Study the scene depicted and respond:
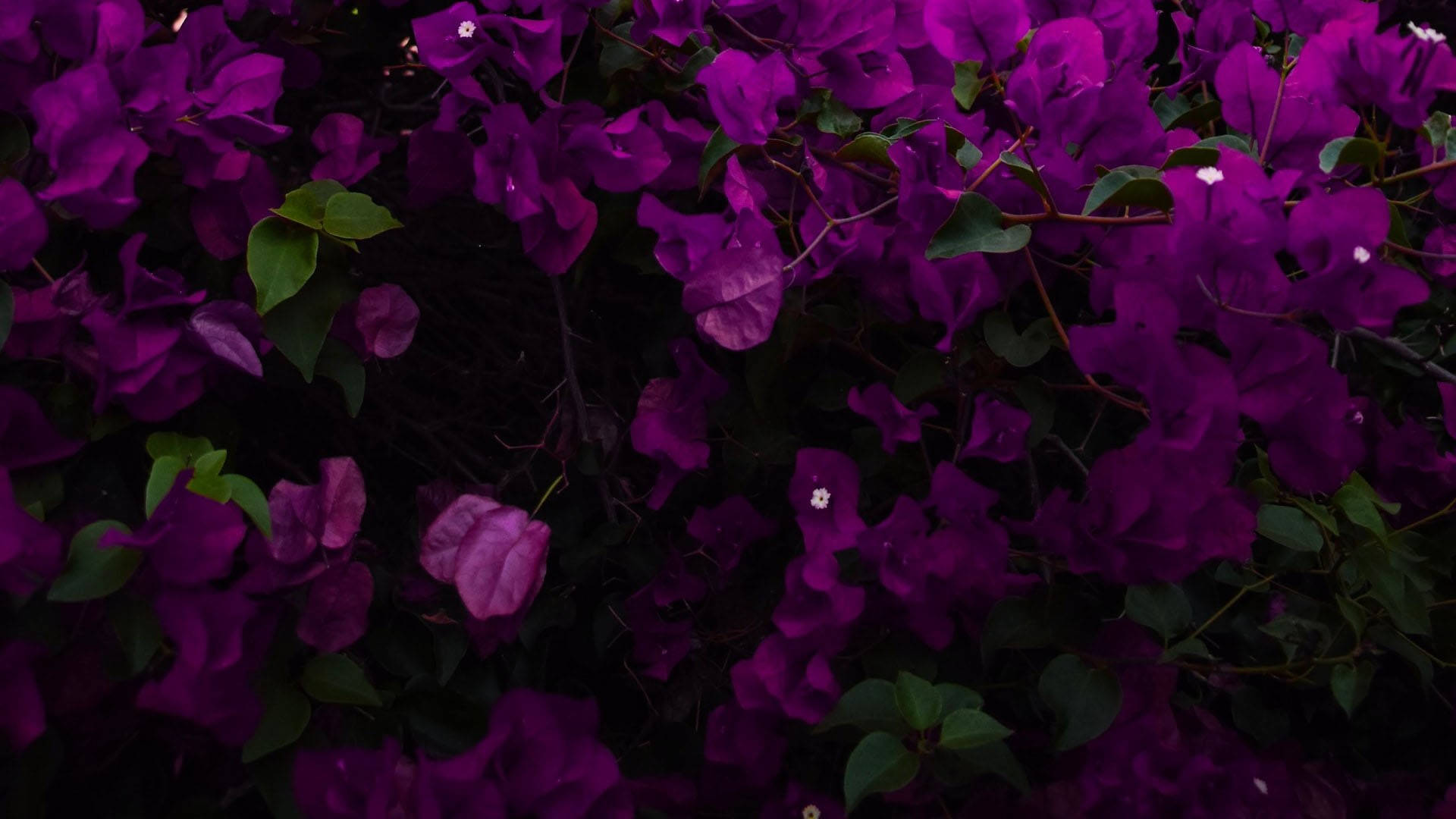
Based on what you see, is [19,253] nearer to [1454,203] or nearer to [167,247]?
[167,247]

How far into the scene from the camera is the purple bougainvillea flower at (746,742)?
3.00ft

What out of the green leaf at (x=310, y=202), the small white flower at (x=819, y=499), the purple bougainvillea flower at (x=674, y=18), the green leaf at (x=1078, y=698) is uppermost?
the purple bougainvillea flower at (x=674, y=18)

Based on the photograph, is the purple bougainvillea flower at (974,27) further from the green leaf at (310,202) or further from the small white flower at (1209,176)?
the green leaf at (310,202)

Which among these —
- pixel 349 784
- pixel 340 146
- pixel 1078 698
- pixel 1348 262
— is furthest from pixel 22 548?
pixel 1348 262

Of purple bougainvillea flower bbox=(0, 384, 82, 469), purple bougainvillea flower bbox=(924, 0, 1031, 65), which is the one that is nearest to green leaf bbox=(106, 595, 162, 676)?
purple bougainvillea flower bbox=(0, 384, 82, 469)

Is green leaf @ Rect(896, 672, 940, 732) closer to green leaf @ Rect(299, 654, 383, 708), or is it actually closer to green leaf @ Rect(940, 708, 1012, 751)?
green leaf @ Rect(940, 708, 1012, 751)

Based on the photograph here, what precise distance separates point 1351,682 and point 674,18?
2.36 ft

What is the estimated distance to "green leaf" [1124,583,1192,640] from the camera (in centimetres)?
82

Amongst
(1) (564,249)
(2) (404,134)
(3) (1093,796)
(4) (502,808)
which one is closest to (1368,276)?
(3) (1093,796)

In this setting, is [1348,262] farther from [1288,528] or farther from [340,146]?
[340,146]

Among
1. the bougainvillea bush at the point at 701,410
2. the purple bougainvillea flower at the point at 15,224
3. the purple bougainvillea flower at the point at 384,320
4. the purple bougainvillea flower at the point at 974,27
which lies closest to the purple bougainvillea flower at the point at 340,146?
the bougainvillea bush at the point at 701,410

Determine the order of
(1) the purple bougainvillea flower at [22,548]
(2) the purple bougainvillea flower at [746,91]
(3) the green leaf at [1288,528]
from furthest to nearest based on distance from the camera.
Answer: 1. (3) the green leaf at [1288,528]
2. (2) the purple bougainvillea flower at [746,91]
3. (1) the purple bougainvillea flower at [22,548]

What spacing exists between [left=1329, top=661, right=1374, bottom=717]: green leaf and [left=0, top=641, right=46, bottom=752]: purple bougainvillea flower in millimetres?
914

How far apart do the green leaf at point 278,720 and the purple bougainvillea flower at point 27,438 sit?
0.69ft
